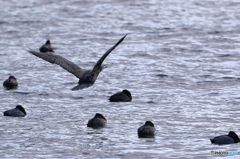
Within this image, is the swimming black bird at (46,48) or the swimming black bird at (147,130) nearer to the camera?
the swimming black bird at (147,130)

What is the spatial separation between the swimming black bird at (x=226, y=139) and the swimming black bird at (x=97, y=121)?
417 centimetres

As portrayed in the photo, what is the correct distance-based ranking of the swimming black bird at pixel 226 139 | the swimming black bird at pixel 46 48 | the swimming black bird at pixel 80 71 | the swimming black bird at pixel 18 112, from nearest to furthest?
the swimming black bird at pixel 226 139, the swimming black bird at pixel 80 71, the swimming black bird at pixel 18 112, the swimming black bird at pixel 46 48

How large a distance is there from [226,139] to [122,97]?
697cm

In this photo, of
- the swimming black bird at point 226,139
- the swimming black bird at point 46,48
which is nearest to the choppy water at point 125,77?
the swimming black bird at point 226,139

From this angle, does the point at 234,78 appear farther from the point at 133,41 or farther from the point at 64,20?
the point at 64,20

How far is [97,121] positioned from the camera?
70.7 ft

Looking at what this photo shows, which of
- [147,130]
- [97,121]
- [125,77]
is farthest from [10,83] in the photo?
[147,130]

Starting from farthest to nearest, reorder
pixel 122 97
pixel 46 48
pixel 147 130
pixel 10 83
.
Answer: pixel 46 48 < pixel 10 83 < pixel 122 97 < pixel 147 130

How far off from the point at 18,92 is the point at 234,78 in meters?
10.4

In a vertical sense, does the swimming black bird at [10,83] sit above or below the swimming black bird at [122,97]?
above

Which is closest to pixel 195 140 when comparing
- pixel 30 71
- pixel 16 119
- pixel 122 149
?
pixel 122 149

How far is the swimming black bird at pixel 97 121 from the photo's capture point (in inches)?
849

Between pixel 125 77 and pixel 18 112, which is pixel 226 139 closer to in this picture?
pixel 18 112

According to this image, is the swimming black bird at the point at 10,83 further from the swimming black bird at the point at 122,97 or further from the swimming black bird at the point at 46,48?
the swimming black bird at the point at 46,48
